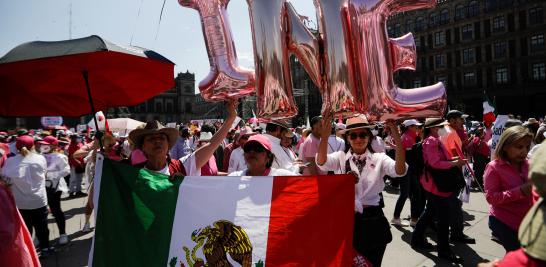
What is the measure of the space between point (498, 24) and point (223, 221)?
50.3 m

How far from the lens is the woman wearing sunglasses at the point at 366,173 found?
2.72m

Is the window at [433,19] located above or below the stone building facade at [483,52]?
above

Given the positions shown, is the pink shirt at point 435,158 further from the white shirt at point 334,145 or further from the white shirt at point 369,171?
the white shirt at point 369,171

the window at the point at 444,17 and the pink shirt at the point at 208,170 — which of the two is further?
the window at the point at 444,17

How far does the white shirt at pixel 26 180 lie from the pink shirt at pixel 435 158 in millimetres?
5094

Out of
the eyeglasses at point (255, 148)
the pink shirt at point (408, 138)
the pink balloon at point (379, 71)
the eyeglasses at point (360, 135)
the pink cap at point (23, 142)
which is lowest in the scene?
the pink shirt at point (408, 138)

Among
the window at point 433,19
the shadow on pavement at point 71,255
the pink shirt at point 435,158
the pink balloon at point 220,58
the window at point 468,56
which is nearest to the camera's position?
the pink balloon at point 220,58

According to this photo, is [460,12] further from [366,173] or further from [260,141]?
[260,141]

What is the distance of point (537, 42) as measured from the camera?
129ft

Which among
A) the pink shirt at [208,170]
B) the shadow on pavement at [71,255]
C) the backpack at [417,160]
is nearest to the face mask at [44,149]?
the shadow on pavement at [71,255]

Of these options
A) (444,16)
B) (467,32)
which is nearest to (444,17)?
(444,16)

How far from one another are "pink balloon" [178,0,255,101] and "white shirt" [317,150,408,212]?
0.92 meters

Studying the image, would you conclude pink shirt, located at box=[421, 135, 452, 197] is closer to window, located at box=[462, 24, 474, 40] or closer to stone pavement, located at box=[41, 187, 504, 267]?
stone pavement, located at box=[41, 187, 504, 267]

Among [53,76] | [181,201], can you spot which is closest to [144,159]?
[181,201]
